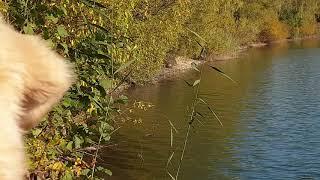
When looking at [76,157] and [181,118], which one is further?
[181,118]

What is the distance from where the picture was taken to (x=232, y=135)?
17547 mm

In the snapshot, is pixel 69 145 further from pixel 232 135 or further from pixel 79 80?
pixel 232 135

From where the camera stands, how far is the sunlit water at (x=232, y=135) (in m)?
14.1

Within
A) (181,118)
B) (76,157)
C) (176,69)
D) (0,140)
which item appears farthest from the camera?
(176,69)

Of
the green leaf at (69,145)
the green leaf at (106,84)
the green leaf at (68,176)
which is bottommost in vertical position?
the green leaf at (68,176)

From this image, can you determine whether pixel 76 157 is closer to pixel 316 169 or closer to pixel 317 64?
A: pixel 316 169

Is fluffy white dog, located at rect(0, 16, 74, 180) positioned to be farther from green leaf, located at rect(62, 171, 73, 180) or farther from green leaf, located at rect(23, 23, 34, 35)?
green leaf, located at rect(62, 171, 73, 180)

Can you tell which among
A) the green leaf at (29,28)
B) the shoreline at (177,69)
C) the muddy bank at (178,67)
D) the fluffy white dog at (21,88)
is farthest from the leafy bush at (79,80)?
the muddy bank at (178,67)

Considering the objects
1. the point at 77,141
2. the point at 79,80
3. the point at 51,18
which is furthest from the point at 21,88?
the point at 77,141

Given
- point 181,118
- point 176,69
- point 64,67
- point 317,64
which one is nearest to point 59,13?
point 64,67

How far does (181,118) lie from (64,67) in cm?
1842

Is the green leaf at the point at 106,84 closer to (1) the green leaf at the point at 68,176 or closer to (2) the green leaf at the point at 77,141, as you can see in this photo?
(2) the green leaf at the point at 77,141

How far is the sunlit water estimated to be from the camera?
14148 millimetres

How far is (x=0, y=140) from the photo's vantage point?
56 cm
